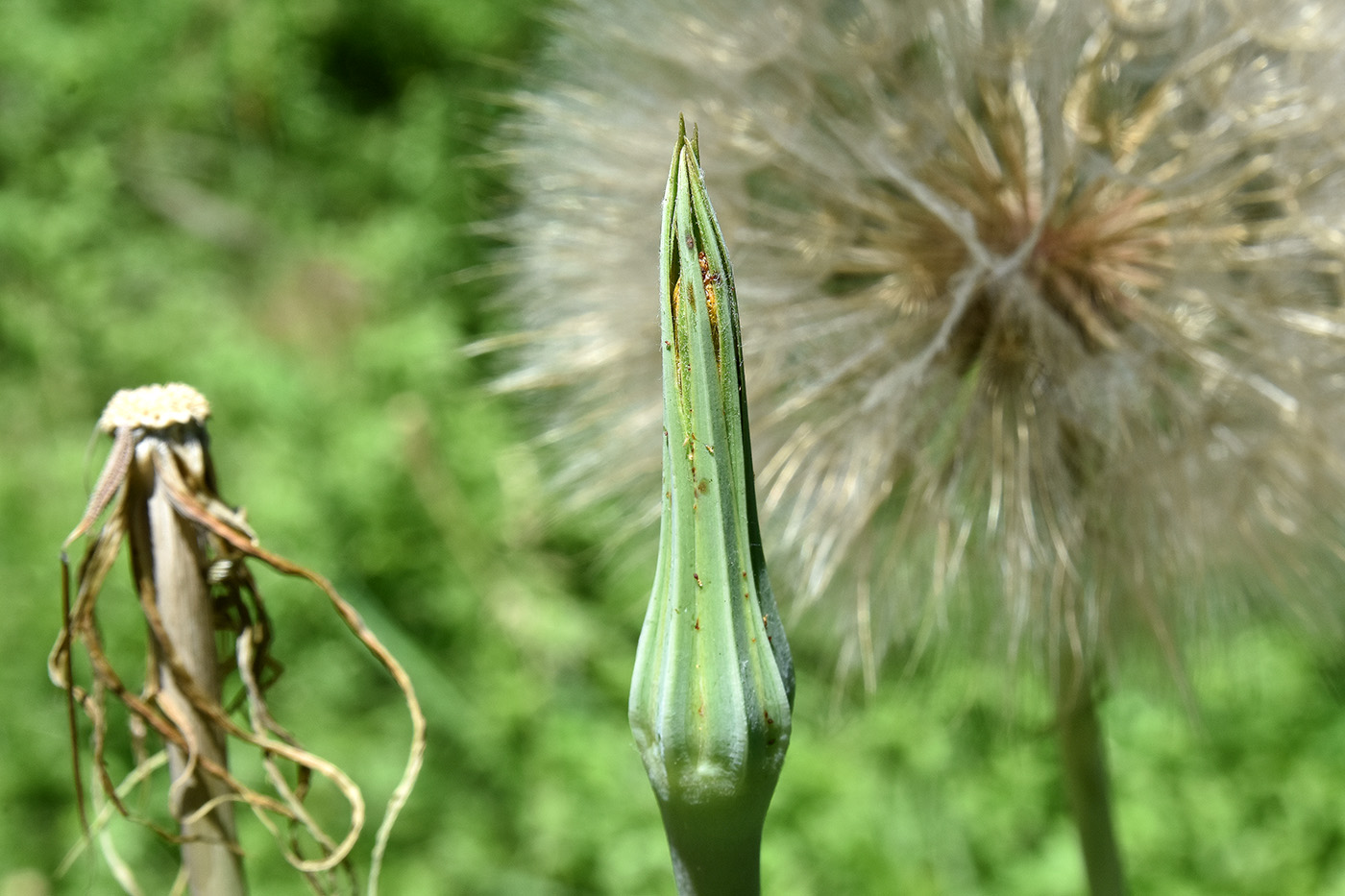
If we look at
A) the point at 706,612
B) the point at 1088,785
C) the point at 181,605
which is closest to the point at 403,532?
the point at 1088,785

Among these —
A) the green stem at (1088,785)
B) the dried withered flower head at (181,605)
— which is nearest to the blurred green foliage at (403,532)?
the green stem at (1088,785)

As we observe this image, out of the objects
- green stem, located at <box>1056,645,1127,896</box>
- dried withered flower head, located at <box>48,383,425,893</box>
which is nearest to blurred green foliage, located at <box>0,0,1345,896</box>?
green stem, located at <box>1056,645,1127,896</box>

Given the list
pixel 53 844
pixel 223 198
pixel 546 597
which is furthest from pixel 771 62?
pixel 223 198

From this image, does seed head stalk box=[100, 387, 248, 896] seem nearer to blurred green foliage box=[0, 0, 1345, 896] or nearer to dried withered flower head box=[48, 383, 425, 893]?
dried withered flower head box=[48, 383, 425, 893]

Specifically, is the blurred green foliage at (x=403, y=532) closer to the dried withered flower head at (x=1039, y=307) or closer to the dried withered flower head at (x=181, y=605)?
the dried withered flower head at (x=1039, y=307)

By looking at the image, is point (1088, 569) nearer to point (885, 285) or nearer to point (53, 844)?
point (885, 285)

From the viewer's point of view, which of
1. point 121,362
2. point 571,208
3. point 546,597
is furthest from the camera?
point 121,362
